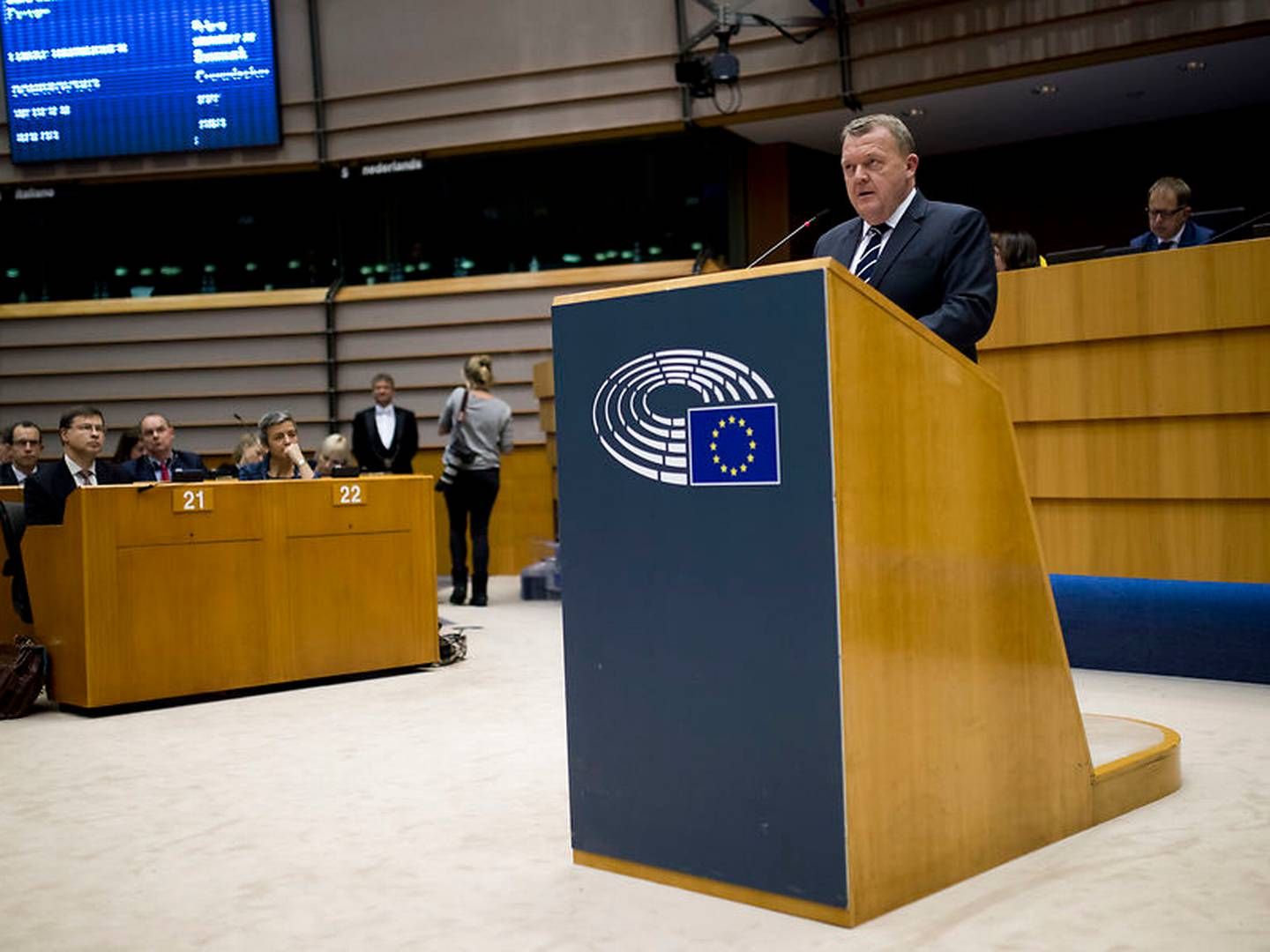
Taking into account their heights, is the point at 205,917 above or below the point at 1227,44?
below

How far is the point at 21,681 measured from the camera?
462 cm

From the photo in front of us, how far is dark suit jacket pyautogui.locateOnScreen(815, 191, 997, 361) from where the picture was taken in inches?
98.4

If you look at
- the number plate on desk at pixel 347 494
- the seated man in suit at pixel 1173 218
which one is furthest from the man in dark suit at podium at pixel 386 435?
the seated man in suit at pixel 1173 218

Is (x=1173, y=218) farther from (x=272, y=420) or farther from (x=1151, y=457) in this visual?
(x=272, y=420)

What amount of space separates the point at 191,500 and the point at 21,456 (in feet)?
7.83

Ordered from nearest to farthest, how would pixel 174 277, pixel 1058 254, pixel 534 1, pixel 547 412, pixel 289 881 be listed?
pixel 289 881
pixel 1058 254
pixel 547 412
pixel 534 1
pixel 174 277

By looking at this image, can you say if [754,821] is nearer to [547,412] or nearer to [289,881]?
[289,881]

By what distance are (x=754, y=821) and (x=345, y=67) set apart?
823 centimetres

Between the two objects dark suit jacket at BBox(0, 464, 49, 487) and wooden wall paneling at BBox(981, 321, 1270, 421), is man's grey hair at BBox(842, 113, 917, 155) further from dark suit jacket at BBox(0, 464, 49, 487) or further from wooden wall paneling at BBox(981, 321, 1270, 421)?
dark suit jacket at BBox(0, 464, 49, 487)

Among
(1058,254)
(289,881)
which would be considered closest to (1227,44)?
(1058,254)

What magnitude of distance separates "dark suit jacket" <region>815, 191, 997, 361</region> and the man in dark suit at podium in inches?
240

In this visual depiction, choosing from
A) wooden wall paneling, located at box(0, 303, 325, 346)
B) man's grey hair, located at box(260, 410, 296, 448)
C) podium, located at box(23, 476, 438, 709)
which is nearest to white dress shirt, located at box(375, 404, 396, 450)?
wooden wall paneling, located at box(0, 303, 325, 346)

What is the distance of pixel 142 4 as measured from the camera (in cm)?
930

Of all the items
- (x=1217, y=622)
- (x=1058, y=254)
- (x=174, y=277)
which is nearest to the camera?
(x=1217, y=622)
